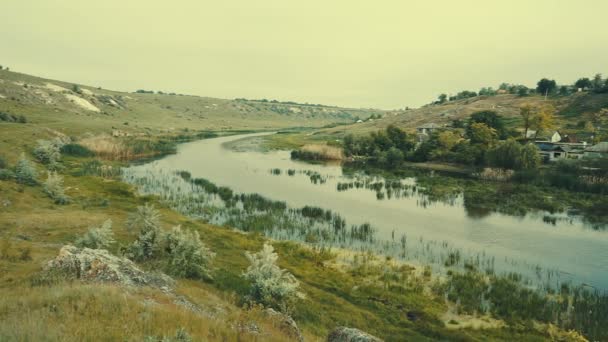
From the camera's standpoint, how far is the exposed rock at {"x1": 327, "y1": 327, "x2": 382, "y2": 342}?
10461 millimetres

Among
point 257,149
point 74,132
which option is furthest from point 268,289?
point 257,149

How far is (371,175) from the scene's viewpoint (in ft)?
237

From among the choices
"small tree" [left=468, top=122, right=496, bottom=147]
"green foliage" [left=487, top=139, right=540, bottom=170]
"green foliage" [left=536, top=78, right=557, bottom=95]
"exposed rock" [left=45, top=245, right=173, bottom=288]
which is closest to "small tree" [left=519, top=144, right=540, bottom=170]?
"green foliage" [left=487, top=139, right=540, bottom=170]

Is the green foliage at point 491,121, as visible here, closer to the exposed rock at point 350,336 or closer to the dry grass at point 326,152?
the dry grass at point 326,152

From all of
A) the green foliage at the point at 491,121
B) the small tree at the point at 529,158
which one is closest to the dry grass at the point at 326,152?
the green foliage at the point at 491,121

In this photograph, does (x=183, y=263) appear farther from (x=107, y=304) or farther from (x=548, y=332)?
(x=548, y=332)

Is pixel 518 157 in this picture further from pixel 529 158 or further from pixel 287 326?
pixel 287 326

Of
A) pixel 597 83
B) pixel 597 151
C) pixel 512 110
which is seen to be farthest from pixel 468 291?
pixel 597 83

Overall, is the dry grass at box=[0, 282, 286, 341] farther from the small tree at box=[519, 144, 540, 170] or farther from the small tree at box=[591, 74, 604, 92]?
the small tree at box=[591, 74, 604, 92]

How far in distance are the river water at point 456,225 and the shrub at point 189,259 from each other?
18.8 metres

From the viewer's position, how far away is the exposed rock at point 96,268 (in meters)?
11.7

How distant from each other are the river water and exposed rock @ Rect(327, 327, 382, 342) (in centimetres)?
2100

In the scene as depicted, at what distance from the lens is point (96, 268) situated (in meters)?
12.0

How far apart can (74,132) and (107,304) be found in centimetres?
8648
